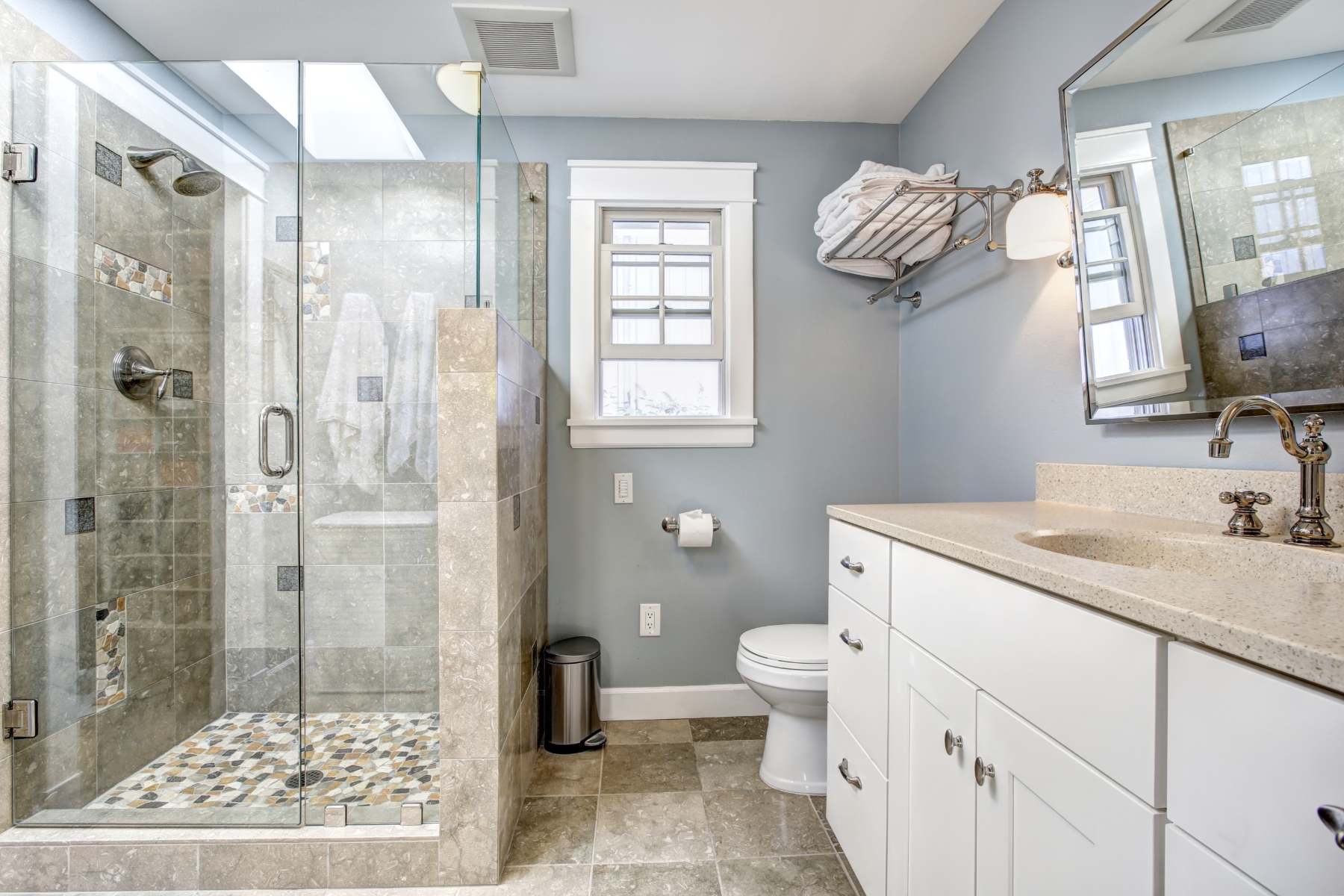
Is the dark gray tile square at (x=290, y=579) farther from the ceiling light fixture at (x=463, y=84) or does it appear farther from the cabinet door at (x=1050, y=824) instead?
the cabinet door at (x=1050, y=824)

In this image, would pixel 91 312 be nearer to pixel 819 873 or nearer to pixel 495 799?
pixel 495 799

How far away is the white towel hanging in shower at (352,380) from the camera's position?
165 centimetres

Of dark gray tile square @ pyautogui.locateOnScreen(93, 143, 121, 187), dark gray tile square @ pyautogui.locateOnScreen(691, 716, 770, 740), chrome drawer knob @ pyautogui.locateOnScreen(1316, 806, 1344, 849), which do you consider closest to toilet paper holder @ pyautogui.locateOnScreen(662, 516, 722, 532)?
dark gray tile square @ pyautogui.locateOnScreen(691, 716, 770, 740)

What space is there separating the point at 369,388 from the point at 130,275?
672 millimetres

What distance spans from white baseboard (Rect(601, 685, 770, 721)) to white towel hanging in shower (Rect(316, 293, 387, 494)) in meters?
1.27

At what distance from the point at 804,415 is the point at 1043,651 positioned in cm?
159

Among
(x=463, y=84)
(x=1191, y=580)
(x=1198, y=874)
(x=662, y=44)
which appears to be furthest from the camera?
(x=662, y=44)

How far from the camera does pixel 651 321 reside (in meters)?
2.24

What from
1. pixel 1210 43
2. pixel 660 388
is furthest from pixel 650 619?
pixel 1210 43

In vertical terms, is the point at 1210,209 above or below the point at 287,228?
below

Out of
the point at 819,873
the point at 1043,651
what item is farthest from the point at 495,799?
the point at 1043,651

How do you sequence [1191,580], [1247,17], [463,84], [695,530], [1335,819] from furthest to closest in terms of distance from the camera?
[695,530] < [463,84] < [1247,17] < [1191,580] < [1335,819]

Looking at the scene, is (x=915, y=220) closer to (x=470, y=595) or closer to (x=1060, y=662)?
(x=1060, y=662)

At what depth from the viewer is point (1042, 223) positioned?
51.8 inches
